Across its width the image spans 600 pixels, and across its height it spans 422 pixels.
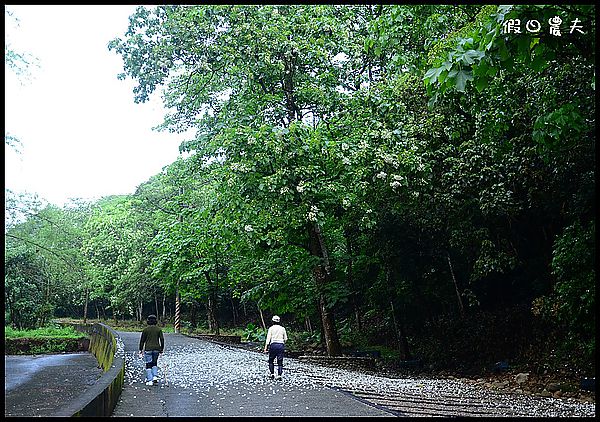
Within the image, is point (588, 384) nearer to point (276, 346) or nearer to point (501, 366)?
point (501, 366)

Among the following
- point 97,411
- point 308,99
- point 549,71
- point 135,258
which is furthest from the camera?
point 135,258

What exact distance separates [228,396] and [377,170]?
6.39 meters

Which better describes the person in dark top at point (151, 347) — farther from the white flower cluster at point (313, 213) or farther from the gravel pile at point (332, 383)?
the white flower cluster at point (313, 213)

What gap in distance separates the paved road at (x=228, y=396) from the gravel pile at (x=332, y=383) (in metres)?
0.02

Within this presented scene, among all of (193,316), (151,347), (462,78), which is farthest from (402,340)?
(193,316)

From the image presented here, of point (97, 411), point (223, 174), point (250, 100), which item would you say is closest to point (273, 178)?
point (223, 174)

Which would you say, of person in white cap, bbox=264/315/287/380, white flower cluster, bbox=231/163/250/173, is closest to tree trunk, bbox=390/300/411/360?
person in white cap, bbox=264/315/287/380

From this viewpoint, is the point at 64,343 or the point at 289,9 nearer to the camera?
the point at 289,9

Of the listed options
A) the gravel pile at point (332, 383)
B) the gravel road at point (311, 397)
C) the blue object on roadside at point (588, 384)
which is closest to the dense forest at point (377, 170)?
the blue object on roadside at point (588, 384)

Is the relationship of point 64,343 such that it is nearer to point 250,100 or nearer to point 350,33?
point 250,100

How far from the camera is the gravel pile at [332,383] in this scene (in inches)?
403

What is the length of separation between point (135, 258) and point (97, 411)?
3807cm

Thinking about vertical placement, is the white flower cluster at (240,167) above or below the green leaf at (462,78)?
above

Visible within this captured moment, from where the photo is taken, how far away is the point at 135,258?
43.8 m
